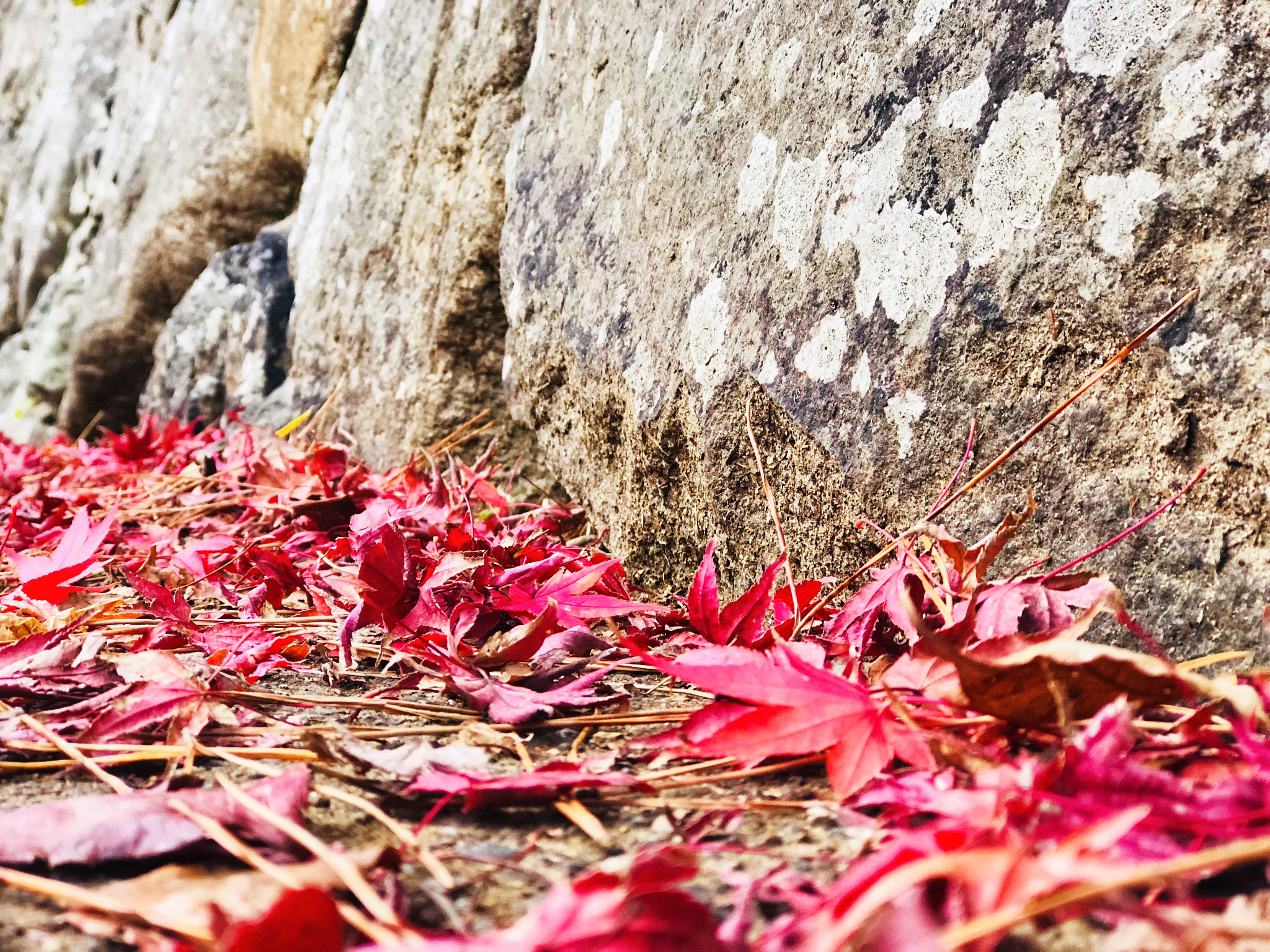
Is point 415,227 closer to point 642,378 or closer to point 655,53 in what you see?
point 655,53

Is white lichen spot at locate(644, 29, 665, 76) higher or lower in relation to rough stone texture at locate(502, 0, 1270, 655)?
higher

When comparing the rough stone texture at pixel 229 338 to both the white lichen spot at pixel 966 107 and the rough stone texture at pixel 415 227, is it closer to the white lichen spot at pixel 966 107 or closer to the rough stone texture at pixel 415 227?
the rough stone texture at pixel 415 227

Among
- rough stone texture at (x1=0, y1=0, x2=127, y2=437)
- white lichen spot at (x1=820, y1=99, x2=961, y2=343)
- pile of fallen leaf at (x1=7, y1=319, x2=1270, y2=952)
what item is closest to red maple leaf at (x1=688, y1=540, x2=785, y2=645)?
pile of fallen leaf at (x1=7, y1=319, x2=1270, y2=952)

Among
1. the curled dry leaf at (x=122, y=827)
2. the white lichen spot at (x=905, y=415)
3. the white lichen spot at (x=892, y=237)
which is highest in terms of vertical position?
the white lichen spot at (x=892, y=237)

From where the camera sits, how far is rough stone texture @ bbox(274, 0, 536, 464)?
186 cm

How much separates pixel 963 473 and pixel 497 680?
509 mm

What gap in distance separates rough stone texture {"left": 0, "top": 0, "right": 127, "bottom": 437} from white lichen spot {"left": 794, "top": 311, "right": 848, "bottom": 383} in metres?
4.46

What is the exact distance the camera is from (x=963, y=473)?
0.88 m

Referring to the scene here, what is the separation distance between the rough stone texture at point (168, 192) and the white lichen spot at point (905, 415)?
291 centimetres

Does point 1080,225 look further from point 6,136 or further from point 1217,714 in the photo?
point 6,136

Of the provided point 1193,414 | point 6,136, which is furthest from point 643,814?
point 6,136

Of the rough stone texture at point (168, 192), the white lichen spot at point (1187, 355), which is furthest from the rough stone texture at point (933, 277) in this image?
the rough stone texture at point (168, 192)

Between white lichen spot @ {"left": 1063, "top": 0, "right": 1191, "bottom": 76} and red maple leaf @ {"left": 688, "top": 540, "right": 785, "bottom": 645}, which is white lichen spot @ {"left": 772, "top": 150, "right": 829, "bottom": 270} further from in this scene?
red maple leaf @ {"left": 688, "top": 540, "right": 785, "bottom": 645}

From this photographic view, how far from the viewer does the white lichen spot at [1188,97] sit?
71 cm
